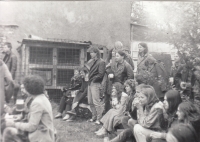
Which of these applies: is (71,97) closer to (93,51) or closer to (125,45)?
(93,51)

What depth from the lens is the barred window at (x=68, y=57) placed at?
3537 millimetres

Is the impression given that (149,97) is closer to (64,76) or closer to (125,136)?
(125,136)

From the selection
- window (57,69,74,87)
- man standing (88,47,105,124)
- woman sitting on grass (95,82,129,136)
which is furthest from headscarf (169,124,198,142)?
window (57,69,74,87)

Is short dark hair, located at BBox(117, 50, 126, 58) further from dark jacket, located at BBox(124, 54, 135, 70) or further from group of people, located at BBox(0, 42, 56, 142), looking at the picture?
group of people, located at BBox(0, 42, 56, 142)

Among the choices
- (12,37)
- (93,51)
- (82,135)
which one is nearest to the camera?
(12,37)

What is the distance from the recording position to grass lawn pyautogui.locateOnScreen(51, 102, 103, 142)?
11.0 ft

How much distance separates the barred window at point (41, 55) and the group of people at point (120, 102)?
0.34 meters

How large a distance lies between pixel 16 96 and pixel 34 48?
0.65 meters

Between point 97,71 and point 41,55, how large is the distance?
85 centimetres

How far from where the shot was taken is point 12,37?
3.24 metres

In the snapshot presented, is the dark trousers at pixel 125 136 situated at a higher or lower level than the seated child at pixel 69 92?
lower

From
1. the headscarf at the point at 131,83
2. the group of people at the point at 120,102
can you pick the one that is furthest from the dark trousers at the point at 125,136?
the headscarf at the point at 131,83

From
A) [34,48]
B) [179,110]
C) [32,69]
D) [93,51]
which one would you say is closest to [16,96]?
[32,69]

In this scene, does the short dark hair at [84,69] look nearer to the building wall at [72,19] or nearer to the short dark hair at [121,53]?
the building wall at [72,19]
